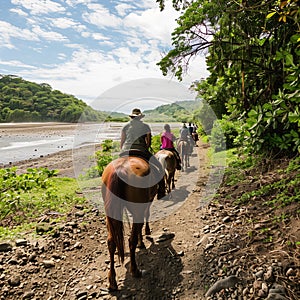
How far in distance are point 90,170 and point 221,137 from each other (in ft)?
24.1

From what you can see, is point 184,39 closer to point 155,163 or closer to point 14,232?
point 155,163

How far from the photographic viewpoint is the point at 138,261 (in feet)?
14.1

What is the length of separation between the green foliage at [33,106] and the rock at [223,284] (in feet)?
162

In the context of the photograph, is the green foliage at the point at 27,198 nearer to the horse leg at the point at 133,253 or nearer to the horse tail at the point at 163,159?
the horse tail at the point at 163,159

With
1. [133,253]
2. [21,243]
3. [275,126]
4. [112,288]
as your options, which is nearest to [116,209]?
[133,253]

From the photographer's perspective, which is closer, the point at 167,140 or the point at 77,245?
the point at 77,245

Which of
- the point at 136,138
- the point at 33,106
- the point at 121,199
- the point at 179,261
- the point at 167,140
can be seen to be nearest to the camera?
the point at 121,199

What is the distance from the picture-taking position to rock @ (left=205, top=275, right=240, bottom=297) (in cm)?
324

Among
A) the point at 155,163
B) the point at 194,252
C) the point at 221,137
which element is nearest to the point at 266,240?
the point at 194,252

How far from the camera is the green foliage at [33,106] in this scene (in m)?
56.8

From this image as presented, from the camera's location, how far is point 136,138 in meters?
4.71

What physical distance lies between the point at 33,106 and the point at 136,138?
6709 cm

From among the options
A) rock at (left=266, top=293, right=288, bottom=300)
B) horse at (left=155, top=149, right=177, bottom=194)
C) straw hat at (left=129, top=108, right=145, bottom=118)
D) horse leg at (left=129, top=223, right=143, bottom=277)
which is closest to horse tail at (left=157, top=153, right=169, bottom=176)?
horse at (left=155, top=149, right=177, bottom=194)

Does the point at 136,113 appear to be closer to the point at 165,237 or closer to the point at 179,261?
the point at 165,237
